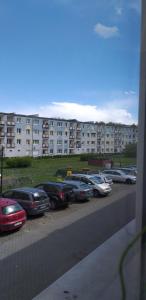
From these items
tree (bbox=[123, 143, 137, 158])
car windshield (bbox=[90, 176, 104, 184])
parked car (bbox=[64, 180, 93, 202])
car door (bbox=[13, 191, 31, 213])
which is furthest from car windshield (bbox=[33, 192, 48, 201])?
tree (bbox=[123, 143, 137, 158])

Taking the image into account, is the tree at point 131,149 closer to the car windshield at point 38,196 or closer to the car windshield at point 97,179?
the car windshield at point 38,196

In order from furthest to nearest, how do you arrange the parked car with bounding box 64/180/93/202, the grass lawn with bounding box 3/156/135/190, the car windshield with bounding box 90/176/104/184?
the grass lawn with bounding box 3/156/135/190, the car windshield with bounding box 90/176/104/184, the parked car with bounding box 64/180/93/202

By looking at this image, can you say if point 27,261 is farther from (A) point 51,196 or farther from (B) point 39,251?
(A) point 51,196

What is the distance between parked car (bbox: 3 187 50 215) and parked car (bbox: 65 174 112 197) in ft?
14.8

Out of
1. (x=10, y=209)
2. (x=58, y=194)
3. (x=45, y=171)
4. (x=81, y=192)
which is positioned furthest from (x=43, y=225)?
(x=45, y=171)

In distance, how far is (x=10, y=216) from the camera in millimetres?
7559

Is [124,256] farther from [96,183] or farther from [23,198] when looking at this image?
[96,183]

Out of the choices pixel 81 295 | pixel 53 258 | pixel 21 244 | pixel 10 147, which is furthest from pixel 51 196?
pixel 10 147

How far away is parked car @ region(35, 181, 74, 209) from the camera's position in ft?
35.7

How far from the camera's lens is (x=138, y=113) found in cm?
123

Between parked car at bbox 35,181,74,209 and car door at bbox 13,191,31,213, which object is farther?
parked car at bbox 35,181,74,209

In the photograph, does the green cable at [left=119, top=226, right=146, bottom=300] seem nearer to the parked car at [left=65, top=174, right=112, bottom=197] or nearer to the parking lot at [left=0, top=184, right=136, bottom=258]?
the parking lot at [left=0, top=184, right=136, bottom=258]

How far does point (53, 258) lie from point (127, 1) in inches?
193

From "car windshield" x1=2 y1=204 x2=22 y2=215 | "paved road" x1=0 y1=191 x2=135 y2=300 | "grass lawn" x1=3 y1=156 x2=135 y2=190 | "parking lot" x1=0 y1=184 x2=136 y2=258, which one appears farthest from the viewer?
"grass lawn" x1=3 y1=156 x2=135 y2=190
